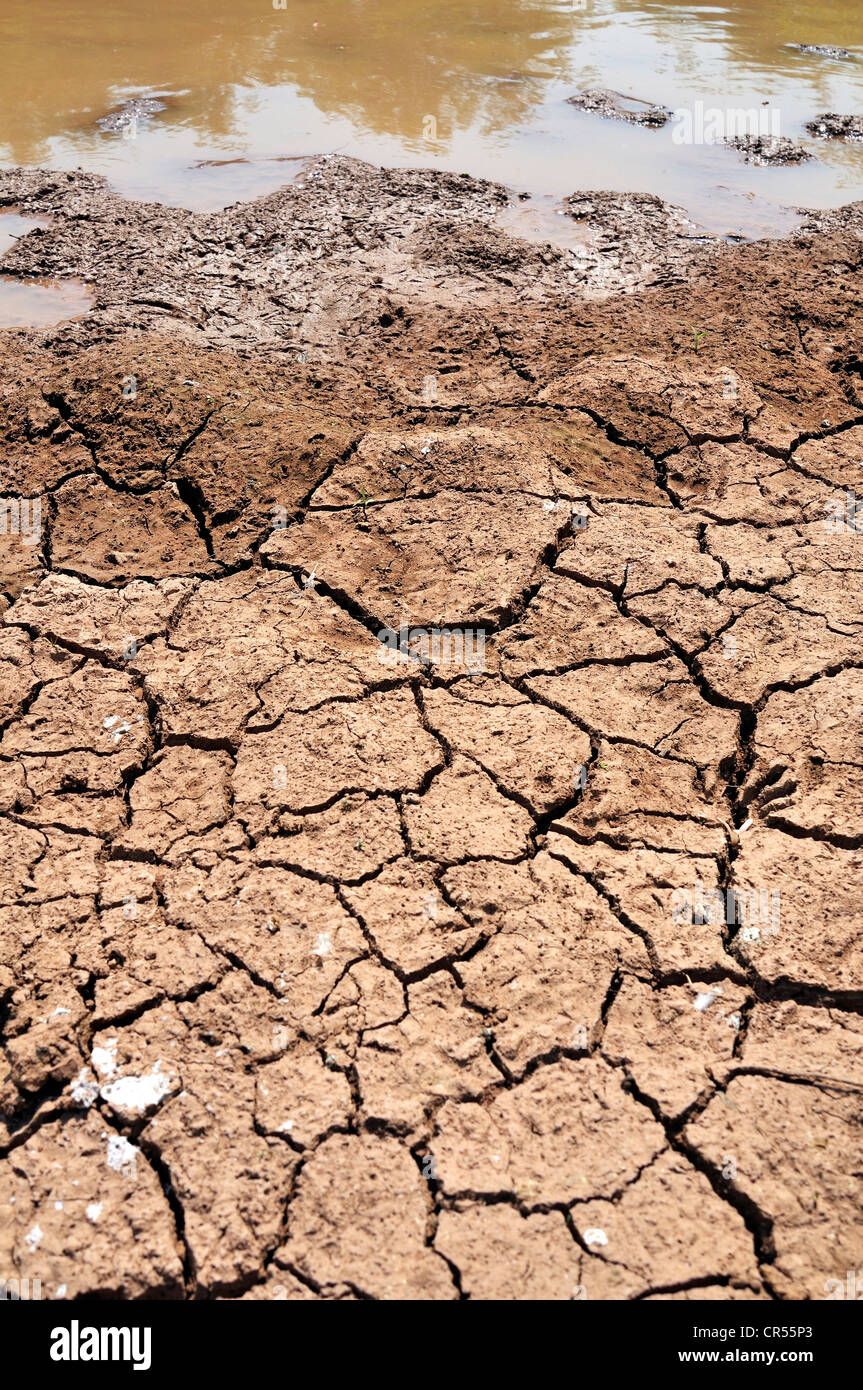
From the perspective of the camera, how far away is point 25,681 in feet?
10.6

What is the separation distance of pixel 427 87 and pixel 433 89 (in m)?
0.06

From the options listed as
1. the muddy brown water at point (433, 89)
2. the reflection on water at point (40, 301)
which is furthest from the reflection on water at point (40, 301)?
the muddy brown water at point (433, 89)

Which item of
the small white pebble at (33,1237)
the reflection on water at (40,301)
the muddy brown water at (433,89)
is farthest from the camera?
the muddy brown water at (433,89)

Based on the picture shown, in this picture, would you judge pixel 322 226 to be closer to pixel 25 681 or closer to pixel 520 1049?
pixel 25 681

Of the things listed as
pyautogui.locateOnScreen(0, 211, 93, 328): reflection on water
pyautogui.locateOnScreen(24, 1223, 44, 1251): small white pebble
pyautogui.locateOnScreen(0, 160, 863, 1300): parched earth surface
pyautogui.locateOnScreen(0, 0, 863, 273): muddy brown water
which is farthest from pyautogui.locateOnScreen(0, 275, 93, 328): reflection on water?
pyautogui.locateOnScreen(24, 1223, 44, 1251): small white pebble

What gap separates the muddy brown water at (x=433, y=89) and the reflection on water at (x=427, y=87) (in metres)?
0.02

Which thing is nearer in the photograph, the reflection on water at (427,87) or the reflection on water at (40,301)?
the reflection on water at (40,301)

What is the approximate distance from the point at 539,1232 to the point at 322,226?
5684 millimetres

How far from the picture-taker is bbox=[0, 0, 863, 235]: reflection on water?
6719 mm

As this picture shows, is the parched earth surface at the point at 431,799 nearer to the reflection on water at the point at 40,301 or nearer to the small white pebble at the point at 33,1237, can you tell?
the small white pebble at the point at 33,1237

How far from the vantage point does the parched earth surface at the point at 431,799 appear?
208cm

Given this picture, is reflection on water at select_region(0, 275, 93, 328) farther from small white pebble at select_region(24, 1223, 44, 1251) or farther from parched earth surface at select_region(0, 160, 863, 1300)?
small white pebble at select_region(24, 1223, 44, 1251)
